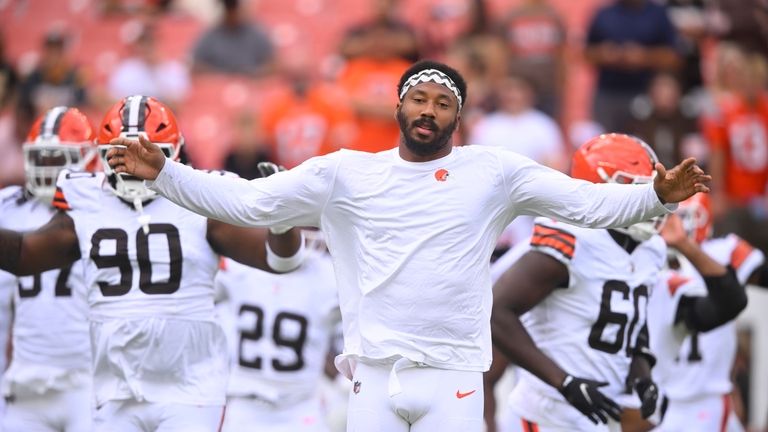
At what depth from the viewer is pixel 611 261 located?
649 cm

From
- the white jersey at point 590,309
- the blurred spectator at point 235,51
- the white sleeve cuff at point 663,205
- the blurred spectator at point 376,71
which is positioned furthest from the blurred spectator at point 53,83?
the white sleeve cuff at point 663,205

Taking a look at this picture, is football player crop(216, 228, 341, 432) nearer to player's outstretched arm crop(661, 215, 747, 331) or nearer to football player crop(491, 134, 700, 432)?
football player crop(491, 134, 700, 432)

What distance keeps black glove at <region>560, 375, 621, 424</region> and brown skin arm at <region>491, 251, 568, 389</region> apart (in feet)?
0.16

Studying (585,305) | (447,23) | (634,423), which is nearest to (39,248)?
(585,305)

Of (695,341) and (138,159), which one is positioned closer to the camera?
(138,159)

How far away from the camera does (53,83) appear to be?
13227 millimetres

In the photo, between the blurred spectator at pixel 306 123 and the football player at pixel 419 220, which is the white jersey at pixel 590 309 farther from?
the blurred spectator at pixel 306 123

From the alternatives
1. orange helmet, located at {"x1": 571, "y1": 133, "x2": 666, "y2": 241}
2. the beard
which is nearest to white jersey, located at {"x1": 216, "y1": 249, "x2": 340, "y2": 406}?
orange helmet, located at {"x1": 571, "y1": 133, "x2": 666, "y2": 241}

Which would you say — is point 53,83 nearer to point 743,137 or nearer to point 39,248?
point 743,137

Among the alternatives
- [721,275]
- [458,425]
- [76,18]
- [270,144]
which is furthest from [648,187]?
[76,18]

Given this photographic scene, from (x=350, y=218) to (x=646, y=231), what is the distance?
167 centimetres

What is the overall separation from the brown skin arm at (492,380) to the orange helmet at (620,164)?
1.16m

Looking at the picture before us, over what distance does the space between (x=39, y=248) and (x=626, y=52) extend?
24.0ft

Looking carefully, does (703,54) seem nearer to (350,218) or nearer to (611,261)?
(611,261)
